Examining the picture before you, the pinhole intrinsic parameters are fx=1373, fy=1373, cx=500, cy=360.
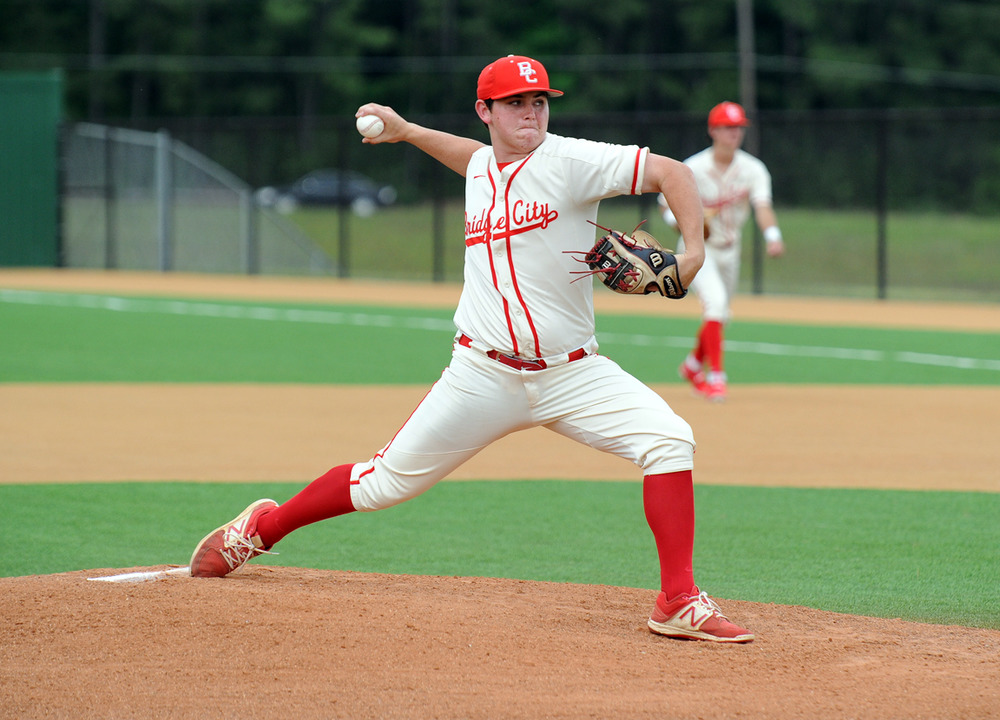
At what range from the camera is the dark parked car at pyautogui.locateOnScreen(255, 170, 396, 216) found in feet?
128

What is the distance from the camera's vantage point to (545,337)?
4.94 metres

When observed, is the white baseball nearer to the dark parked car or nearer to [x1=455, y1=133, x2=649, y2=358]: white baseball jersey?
[x1=455, y1=133, x2=649, y2=358]: white baseball jersey

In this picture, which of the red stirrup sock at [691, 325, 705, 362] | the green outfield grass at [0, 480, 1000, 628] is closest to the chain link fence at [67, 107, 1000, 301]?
the red stirrup sock at [691, 325, 705, 362]

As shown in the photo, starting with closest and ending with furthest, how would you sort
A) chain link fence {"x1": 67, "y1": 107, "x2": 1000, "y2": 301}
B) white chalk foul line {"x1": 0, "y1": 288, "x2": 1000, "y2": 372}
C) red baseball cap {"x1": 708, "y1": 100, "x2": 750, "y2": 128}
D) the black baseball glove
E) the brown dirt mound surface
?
the brown dirt mound surface
the black baseball glove
red baseball cap {"x1": 708, "y1": 100, "x2": 750, "y2": 128}
white chalk foul line {"x1": 0, "y1": 288, "x2": 1000, "y2": 372}
chain link fence {"x1": 67, "y1": 107, "x2": 1000, "y2": 301}

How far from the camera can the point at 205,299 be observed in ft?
75.2

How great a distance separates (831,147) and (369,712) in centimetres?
3120

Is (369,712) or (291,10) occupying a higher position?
(291,10)

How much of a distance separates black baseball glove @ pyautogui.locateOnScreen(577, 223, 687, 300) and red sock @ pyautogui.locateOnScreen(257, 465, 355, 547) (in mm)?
1331

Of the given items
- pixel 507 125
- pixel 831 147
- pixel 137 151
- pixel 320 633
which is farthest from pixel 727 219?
pixel 831 147

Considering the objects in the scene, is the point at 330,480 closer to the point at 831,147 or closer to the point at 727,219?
the point at 727,219

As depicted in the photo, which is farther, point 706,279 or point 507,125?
point 706,279

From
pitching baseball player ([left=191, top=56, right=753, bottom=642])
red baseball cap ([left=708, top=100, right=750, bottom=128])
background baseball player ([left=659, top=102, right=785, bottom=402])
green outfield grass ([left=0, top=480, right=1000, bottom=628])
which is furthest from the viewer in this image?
background baseball player ([left=659, top=102, right=785, bottom=402])

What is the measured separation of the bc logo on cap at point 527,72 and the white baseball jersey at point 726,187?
686 centimetres

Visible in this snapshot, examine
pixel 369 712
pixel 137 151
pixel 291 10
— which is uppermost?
pixel 291 10
